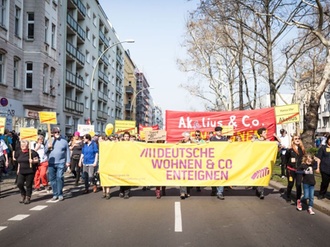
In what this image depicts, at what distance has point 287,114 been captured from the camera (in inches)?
521

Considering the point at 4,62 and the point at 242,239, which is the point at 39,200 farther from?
the point at 4,62

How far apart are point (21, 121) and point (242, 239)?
22495 mm

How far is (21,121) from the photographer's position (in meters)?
26.4

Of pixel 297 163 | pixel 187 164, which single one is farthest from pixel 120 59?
pixel 297 163

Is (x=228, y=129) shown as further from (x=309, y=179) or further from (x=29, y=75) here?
(x=29, y=75)

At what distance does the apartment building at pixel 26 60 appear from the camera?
24469 mm

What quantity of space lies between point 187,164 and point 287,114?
4043 mm

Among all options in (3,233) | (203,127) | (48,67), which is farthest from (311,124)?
(48,67)

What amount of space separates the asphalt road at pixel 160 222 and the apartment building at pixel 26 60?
15.1m

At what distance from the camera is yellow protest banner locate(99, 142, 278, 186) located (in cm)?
1131

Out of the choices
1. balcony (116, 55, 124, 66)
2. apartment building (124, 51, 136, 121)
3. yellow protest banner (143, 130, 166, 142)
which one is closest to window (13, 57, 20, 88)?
yellow protest banner (143, 130, 166, 142)

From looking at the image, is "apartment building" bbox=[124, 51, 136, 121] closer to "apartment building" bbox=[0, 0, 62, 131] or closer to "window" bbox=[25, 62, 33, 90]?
"apartment building" bbox=[0, 0, 62, 131]

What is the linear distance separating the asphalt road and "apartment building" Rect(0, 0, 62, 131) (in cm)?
1506

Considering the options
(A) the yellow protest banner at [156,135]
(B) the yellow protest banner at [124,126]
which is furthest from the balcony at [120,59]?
(A) the yellow protest banner at [156,135]
